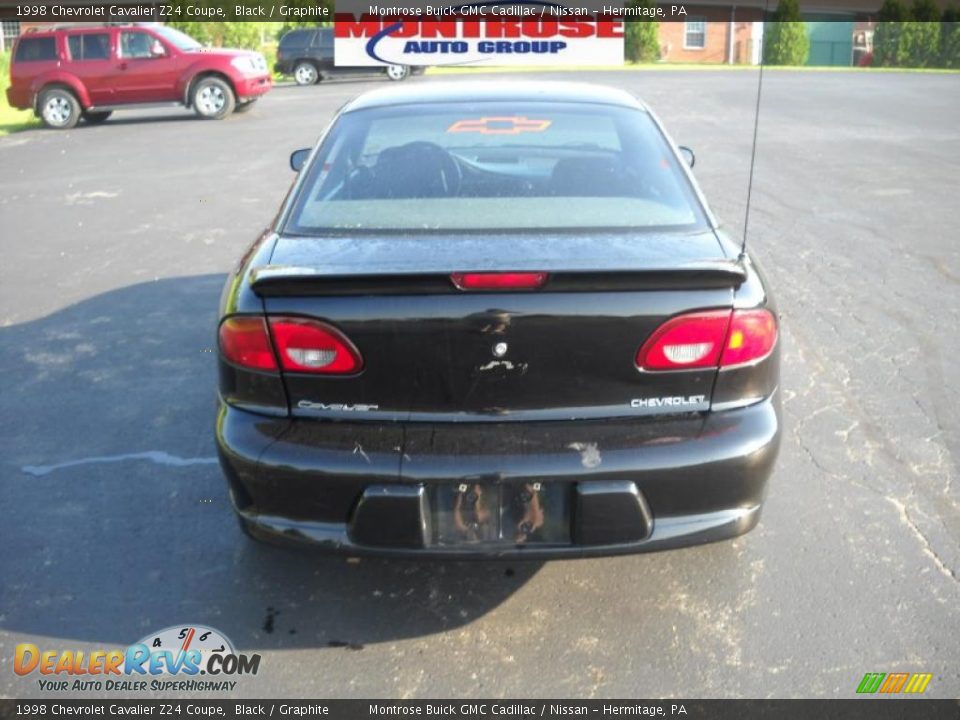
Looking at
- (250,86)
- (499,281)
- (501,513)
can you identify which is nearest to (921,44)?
(250,86)

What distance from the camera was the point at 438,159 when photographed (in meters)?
3.65

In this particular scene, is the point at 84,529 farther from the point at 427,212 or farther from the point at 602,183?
the point at 602,183

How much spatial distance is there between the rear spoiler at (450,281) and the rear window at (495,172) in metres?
0.48

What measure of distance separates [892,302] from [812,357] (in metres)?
1.25

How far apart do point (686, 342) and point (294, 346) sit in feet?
3.71

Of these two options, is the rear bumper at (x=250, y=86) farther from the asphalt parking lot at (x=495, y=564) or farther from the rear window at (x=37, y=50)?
the asphalt parking lot at (x=495, y=564)

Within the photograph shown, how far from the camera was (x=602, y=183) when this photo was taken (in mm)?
3428

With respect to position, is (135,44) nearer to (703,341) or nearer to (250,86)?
(250,86)

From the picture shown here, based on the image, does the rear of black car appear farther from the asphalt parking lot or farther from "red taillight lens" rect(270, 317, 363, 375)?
"red taillight lens" rect(270, 317, 363, 375)

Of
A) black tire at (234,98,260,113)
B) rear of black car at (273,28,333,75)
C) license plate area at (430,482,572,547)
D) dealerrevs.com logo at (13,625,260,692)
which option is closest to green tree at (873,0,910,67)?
Result: rear of black car at (273,28,333,75)

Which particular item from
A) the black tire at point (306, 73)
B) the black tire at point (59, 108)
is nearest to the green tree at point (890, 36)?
the black tire at point (306, 73)

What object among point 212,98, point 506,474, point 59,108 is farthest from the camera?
point 212,98
